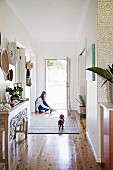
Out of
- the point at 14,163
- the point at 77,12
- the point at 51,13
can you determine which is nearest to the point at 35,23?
the point at 51,13

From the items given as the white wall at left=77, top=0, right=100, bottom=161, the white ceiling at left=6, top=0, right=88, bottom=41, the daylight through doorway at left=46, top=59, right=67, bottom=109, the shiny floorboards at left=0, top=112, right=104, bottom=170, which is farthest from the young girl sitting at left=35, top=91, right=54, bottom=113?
the white wall at left=77, top=0, right=100, bottom=161

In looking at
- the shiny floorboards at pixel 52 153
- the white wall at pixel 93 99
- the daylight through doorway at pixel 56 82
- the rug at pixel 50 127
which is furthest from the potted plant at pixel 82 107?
the white wall at pixel 93 99

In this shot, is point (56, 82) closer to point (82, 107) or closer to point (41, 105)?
point (41, 105)

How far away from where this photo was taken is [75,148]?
4363mm

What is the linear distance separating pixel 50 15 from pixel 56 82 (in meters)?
4.63

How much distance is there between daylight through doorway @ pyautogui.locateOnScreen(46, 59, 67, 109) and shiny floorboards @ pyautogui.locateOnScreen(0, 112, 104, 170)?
16.3ft

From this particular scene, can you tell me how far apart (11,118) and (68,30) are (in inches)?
194

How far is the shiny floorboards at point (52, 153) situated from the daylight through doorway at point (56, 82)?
196 inches

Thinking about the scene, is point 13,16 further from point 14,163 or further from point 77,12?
point 14,163

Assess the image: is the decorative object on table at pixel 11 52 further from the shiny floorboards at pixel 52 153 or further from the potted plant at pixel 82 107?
the potted plant at pixel 82 107

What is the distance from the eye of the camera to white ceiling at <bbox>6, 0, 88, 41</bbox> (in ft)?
16.2

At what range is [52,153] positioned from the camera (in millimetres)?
4086

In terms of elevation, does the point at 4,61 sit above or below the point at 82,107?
above

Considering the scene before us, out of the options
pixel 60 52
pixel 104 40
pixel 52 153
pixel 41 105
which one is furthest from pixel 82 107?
pixel 104 40
